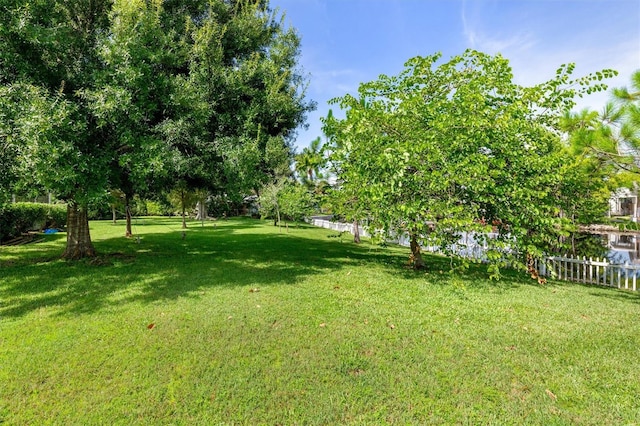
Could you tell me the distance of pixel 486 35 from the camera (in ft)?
28.2

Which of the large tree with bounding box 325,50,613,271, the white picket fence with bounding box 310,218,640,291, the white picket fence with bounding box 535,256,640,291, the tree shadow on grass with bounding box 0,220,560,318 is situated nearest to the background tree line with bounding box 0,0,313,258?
the tree shadow on grass with bounding box 0,220,560,318

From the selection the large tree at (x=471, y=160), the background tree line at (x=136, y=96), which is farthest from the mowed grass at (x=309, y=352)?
the background tree line at (x=136, y=96)

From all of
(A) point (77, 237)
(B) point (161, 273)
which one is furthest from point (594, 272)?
(A) point (77, 237)

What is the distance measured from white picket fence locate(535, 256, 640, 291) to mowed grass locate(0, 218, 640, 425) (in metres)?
0.65

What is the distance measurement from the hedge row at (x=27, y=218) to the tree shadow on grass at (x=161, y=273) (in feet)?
13.9

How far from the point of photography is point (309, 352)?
12.4 ft

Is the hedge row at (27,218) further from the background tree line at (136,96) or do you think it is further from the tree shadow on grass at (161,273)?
the background tree line at (136,96)

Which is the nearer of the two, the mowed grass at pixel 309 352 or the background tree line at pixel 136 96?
the mowed grass at pixel 309 352

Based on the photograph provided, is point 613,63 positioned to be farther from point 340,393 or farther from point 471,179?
point 340,393

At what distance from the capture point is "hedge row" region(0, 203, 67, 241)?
1218 centimetres

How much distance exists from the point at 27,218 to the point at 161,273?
11081mm

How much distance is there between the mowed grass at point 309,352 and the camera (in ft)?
9.11

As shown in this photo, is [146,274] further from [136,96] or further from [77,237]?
[136,96]

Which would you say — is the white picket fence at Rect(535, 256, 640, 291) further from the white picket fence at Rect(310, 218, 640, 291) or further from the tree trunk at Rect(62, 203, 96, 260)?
the tree trunk at Rect(62, 203, 96, 260)
